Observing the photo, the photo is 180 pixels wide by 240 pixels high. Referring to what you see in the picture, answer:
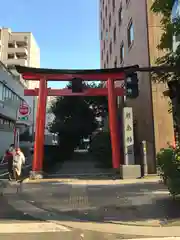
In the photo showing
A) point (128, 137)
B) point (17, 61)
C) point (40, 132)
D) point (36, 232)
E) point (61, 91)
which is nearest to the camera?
point (36, 232)

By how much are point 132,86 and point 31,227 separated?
20.1ft

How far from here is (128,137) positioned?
1564cm

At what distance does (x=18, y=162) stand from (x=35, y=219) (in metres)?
7.15

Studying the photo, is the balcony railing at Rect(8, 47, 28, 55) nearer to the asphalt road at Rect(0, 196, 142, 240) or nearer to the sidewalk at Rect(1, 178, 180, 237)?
the sidewalk at Rect(1, 178, 180, 237)

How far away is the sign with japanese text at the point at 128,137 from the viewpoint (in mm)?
15305

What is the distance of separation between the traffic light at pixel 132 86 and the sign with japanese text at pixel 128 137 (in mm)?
4962

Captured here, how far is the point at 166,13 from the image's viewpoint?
873cm

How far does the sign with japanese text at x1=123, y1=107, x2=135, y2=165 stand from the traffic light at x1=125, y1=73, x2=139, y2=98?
496cm

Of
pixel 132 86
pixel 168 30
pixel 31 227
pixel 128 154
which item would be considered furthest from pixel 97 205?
pixel 128 154

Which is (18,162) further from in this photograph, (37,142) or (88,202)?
(88,202)

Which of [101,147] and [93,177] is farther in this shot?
[101,147]

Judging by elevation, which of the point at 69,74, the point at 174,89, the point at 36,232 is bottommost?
the point at 36,232

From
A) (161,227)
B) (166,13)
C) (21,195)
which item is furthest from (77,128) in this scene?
(161,227)

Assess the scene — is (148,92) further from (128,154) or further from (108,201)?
(108,201)
